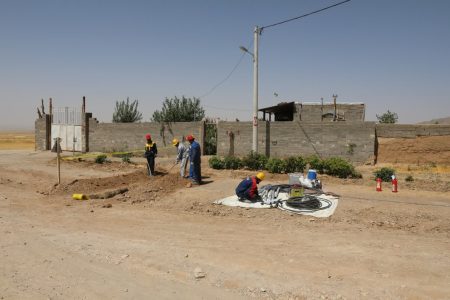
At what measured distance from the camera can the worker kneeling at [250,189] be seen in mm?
10125

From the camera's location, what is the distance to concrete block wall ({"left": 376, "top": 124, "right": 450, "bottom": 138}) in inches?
642

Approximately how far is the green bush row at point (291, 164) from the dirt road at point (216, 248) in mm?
2373

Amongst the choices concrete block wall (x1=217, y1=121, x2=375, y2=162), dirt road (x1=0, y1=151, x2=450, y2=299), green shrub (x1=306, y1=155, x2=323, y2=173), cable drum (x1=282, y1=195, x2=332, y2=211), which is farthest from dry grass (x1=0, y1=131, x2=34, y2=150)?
cable drum (x1=282, y1=195, x2=332, y2=211)

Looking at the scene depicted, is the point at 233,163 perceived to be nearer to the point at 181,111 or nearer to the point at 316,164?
the point at 316,164

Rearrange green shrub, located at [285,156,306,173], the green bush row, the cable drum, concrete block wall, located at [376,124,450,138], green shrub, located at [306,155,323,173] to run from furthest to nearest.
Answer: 1. concrete block wall, located at [376,124,450,138]
2. green shrub, located at [285,156,306,173]
3. green shrub, located at [306,155,323,173]
4. the green bush row
5. the cable drum

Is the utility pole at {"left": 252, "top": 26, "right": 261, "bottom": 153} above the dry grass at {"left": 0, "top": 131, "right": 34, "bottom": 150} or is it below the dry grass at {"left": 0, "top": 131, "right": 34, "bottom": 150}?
above

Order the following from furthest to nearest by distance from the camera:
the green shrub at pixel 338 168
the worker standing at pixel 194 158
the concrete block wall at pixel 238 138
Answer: the concrete block wall at pixel 238 138 → the green shrub at pixel 338 168 → the worker standing at pixel 194 158

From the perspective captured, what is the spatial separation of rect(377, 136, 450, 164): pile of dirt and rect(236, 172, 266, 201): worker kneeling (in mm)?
9034

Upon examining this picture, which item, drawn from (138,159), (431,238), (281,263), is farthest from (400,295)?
(138,159)

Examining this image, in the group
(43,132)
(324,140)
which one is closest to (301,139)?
(324,140)

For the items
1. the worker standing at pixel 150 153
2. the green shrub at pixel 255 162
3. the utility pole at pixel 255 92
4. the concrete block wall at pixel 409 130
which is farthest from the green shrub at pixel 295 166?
the worker standing at pixel 150 153

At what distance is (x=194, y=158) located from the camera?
12305mm

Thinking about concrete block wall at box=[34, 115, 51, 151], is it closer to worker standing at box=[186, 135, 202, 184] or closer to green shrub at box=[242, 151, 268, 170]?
green shrub at box=[242, 151, 268, 170]

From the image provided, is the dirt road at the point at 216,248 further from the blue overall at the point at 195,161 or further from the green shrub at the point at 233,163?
the green shrub at the point at 233,163
